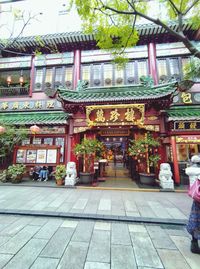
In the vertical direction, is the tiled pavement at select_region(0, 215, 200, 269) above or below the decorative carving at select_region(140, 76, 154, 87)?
below

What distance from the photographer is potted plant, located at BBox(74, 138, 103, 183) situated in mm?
7941

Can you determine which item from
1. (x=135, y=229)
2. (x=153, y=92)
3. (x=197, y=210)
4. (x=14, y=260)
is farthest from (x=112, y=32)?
(x=14, y=260)

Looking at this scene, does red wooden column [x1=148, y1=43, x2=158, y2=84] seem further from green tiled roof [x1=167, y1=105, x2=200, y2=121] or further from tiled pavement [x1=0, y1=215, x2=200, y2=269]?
tiled pavement [x1=0, y1=215, x2=200, y2=269]

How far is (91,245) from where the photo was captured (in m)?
2.89

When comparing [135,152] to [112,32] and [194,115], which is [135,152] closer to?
[194,115]

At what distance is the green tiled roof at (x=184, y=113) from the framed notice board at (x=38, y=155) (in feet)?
23.2

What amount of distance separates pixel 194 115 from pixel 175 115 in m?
0.95

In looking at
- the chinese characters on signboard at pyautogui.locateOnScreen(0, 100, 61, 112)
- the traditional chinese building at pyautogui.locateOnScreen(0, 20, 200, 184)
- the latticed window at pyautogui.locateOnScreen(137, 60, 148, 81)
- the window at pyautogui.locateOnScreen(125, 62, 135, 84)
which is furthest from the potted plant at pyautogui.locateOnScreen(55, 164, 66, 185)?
the latticed window at pyautogui.locateOnScreen(137, 60, 148, 81)

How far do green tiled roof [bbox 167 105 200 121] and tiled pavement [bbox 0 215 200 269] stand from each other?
570 cm

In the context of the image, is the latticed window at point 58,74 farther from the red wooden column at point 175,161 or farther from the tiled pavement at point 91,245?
the tiled pavement at point 91,245

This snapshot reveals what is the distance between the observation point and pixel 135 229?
11.7ft

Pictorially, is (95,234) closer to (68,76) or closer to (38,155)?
(38,155)

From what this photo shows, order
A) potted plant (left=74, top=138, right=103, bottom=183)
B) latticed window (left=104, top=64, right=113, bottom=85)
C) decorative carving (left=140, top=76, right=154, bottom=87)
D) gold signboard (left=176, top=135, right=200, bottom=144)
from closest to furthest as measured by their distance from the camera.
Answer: gold signboard (left=176, top=135, right=200, bottom=144)
potted plant (left=74, top=138, right=103, bottom=183)
decorative carving (left=140, top=76, right=154, bottom=87)
latticed window (left=104, top=64, right=113, bottom=85)

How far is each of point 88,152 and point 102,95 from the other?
3423 millimetres
